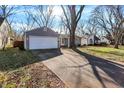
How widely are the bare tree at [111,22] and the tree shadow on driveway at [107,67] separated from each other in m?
0.61

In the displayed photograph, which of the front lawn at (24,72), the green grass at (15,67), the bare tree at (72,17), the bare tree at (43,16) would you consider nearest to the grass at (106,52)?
the bare tree at (72,17)

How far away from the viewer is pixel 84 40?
650 centimetres

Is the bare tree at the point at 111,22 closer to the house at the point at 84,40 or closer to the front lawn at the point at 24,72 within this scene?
the house at the point at 84,40

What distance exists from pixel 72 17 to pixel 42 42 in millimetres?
1307

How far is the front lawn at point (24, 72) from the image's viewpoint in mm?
4941

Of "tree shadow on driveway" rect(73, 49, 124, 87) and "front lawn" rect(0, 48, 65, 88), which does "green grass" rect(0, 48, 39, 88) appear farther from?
"tree shadow on driveway" rect(73, 49, 124, 87)

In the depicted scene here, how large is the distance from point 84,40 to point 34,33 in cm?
162

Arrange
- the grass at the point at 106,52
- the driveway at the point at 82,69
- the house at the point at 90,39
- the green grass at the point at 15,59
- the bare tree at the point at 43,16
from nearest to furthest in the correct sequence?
the driveway at the point at 82,69 → the bare tree at the point at 43,16 → the green grass at the point at 15,59 → the house at the point at 90,39 → the grass at the point at 106,52

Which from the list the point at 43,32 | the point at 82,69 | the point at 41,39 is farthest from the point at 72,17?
the point at 82,69
